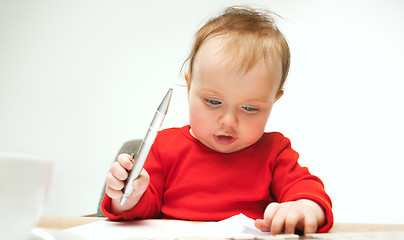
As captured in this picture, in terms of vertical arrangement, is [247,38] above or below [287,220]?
above

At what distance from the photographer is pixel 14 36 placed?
7.36 feet

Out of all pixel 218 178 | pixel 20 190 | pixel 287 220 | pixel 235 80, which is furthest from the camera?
pixel 218 178

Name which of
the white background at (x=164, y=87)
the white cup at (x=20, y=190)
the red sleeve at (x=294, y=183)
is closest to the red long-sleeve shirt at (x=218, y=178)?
the red sleeve at (x=294, y=183)

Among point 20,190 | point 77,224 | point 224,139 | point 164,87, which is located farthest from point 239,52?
point 164,87

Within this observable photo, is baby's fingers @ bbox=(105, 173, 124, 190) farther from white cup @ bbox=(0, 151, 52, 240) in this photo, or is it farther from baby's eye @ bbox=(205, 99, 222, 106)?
white cup @ bbox=(0, 151, 52, 240)

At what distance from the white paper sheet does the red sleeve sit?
0.13 meters

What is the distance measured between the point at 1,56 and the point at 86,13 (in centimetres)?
55

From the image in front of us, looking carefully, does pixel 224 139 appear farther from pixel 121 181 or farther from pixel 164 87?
pixel 164 87

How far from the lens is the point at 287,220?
58cm

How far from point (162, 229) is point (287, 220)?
0.19 metres

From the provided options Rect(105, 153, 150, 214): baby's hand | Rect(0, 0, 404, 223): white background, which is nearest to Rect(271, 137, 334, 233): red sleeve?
Rect(105, 153, 150, 214): baby's hand

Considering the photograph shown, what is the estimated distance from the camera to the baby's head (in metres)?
0.78

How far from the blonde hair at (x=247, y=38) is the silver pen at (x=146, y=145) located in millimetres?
251

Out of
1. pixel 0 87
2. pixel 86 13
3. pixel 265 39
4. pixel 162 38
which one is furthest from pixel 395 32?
pixel 0 87
